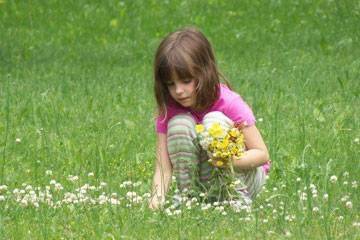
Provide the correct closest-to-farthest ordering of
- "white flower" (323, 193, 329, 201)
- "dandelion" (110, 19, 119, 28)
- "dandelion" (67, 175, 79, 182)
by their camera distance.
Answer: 1. "white flower" (323, 193, 329, 201)
2. "dandelion" (67, 175, 79, 182)
3. "dandelion" (110, 19, 119, 28)

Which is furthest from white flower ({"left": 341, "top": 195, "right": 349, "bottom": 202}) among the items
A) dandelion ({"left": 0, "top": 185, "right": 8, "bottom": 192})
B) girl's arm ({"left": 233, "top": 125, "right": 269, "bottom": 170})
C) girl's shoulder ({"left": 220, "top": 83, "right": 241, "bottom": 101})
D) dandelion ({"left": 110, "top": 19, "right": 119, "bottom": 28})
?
dandelion ({"left": 110, "top": 19, "right": 119, "bottom": 28})

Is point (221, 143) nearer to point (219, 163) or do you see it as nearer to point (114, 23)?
point (219, 163)

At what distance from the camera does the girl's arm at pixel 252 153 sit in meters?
5.15

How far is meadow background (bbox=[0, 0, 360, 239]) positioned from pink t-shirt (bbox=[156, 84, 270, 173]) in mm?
363

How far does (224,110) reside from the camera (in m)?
5.41

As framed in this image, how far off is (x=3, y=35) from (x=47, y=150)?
24.7ft

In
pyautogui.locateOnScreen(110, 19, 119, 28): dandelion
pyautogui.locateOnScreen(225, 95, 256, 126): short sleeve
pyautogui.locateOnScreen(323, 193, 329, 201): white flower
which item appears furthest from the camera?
pyautogui.locateOnScreen(110, 19, 119, 28): dandelion

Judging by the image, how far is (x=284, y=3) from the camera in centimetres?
1566

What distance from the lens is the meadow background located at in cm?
470

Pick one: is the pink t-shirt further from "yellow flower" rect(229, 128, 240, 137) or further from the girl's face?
"yellow flower" rect(229, 128, 240, 137)

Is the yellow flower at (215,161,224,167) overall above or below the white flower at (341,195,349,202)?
above

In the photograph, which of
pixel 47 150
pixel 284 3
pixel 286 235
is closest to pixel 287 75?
pixel 47 150

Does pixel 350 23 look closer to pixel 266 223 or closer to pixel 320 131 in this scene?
pixel 320 131

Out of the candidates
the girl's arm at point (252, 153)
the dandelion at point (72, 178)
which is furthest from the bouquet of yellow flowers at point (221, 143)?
the dandelion at point (72, 178)
